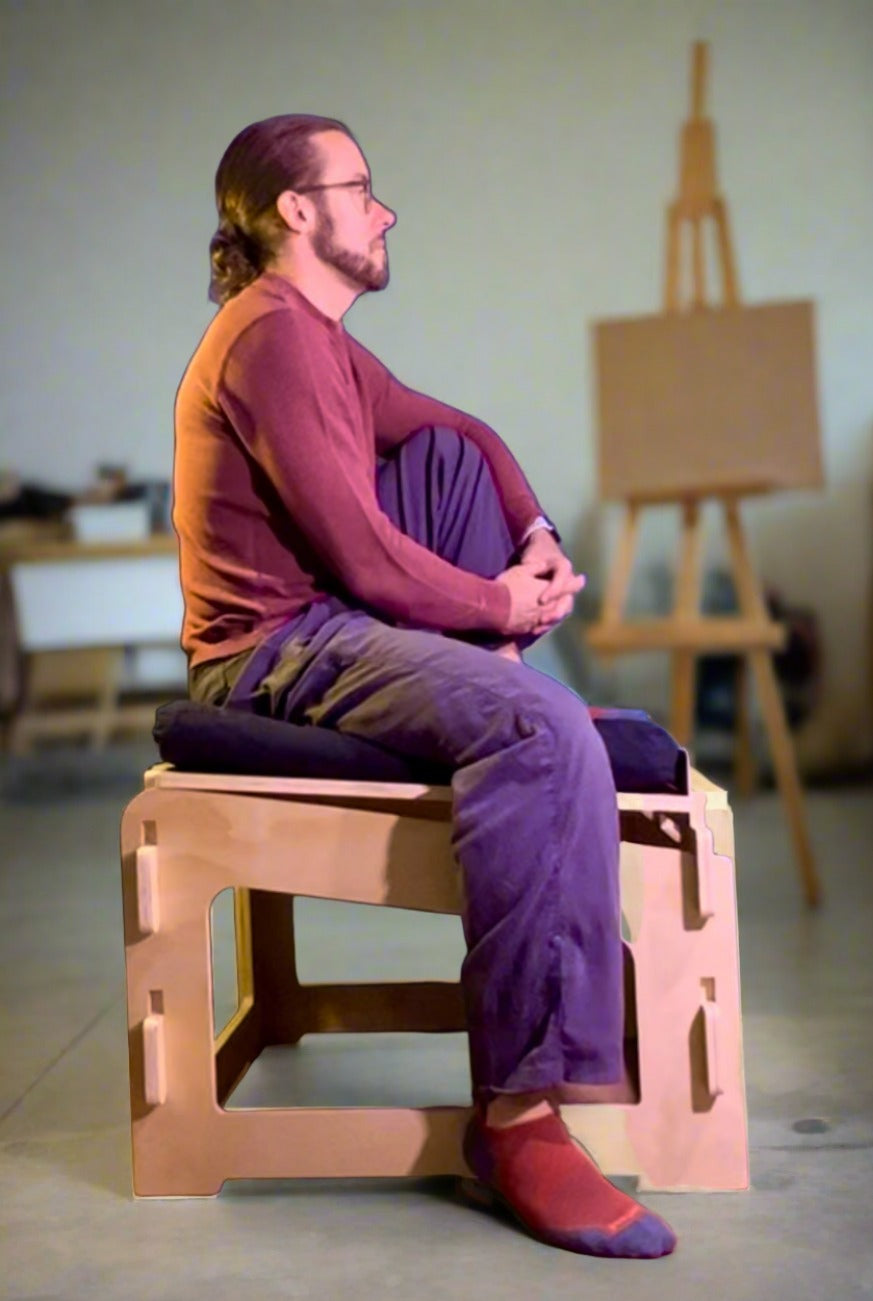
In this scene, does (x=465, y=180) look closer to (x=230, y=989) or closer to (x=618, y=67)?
(x=618, y=67)

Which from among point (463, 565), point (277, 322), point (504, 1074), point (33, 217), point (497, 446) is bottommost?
point (504, 1074)

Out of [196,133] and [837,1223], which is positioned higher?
[196,133]

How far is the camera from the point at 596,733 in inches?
53.2

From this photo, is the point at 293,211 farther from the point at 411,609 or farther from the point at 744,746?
the point at 744,746

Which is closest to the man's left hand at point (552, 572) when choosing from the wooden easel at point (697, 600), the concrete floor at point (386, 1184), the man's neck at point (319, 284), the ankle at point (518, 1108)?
the man's neck at point (319, 284)

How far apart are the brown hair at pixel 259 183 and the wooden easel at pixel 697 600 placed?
1462 mm

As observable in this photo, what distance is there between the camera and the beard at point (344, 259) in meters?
1.58

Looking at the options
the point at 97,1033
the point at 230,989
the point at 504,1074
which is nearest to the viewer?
the point at 504,1074

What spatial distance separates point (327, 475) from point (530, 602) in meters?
0.25

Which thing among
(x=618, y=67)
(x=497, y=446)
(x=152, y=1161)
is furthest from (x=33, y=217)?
(x=152, y=1161)

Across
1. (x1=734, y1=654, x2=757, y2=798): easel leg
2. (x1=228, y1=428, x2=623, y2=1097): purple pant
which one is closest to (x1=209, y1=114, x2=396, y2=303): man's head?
(x1=228, y1=428, x2=623, y2=1097): purple pant

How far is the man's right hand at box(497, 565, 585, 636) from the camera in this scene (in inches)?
60.5

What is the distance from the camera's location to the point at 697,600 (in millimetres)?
3135

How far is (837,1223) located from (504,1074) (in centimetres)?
32
